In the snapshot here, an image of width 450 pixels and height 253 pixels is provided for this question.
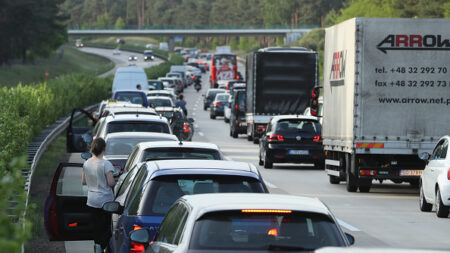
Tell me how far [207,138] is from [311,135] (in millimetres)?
14448

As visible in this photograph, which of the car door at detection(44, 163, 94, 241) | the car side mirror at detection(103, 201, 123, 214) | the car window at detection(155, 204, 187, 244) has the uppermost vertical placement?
the car window at detection(155, 204, 187, 244)

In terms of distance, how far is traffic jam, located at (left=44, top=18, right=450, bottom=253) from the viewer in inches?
259

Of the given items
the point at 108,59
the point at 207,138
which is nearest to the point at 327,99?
the point at 207,138

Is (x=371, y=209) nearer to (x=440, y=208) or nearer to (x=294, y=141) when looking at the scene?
(x=440, y=208)

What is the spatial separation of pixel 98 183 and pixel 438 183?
7291 mm

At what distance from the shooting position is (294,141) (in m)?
28.6

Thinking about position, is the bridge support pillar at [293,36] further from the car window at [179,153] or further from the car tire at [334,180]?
the car window at [179,153]

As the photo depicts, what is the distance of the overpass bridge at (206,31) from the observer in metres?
182

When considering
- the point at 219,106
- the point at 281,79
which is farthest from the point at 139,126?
the point at 219,106

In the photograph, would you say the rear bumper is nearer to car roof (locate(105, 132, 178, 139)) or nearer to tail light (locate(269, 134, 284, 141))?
tail light (locate(269, 134, 284, 141))

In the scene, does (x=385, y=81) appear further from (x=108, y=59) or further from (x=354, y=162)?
(x=108, y=59)

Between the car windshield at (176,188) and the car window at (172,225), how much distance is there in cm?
110

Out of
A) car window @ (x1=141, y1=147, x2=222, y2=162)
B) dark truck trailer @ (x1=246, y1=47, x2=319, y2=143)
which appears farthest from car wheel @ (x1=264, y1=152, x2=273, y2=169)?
car window @ (x1=141, y1=147, x2=222, y2=162)

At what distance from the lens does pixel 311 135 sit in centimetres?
2856
